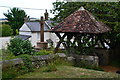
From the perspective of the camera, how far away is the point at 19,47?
29.9 feet

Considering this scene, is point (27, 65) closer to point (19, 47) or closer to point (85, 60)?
point (19, 47)

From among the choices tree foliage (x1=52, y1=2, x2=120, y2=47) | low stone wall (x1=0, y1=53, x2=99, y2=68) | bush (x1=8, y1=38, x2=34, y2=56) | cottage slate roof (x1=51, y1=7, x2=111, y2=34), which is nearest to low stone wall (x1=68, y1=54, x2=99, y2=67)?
low stone wall (x1=0, y1=53, x2=99, y2=68)

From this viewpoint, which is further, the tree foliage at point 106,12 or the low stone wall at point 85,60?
the tree foliage at point 106,12

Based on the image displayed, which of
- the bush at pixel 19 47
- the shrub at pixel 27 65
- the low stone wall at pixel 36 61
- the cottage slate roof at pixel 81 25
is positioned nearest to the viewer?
the low stone wall at pixel 36 61

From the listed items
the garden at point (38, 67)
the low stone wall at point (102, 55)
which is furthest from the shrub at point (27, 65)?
the low stone wall at point (102, 55)

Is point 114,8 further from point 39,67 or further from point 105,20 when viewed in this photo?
point 39,67

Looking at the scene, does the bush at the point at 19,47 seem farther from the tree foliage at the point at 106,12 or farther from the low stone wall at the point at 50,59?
the tree foliage at the point at 106,12

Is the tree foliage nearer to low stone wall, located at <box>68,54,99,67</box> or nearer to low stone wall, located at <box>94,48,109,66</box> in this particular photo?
low stone wall, located at <box>94,48,109,66</box>

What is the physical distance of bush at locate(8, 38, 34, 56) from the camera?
9086 mm

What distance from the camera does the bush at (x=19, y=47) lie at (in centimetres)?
909

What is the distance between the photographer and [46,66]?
8.46 meters

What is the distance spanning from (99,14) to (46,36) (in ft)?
48.8

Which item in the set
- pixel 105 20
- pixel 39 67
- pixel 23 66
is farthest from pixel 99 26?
pixel 23 66

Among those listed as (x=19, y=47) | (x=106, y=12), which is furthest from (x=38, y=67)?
(x=106, y=12)
